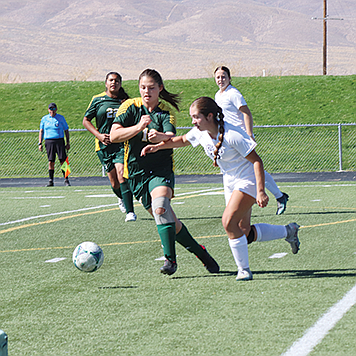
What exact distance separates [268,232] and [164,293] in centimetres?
139

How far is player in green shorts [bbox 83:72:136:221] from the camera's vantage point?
9.89 meters

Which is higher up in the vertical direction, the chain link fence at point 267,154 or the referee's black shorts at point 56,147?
the referee's black shorts at point 56,147

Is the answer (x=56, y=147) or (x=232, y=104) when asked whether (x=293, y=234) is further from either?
(x=56, y=147)

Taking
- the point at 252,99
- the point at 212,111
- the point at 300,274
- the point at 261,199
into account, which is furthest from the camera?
the point at 252,99

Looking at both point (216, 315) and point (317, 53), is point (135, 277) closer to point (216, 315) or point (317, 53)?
point (216, 315)

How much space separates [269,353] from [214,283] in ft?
6.59

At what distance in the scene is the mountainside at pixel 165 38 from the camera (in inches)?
4395

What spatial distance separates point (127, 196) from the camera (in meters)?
10.2

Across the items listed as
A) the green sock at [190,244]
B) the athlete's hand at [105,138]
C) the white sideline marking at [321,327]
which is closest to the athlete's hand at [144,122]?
the green sock at [190,244]

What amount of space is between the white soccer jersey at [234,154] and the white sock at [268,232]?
1.84ft

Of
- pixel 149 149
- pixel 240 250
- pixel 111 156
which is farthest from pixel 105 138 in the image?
pixel 240 250

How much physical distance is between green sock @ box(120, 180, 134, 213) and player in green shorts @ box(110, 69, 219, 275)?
3.17 m

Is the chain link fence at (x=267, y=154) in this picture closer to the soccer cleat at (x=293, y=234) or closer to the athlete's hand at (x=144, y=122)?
the soccer cleat at (x=293, y=234)

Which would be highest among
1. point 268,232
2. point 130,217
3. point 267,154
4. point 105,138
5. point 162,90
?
point 162,90
